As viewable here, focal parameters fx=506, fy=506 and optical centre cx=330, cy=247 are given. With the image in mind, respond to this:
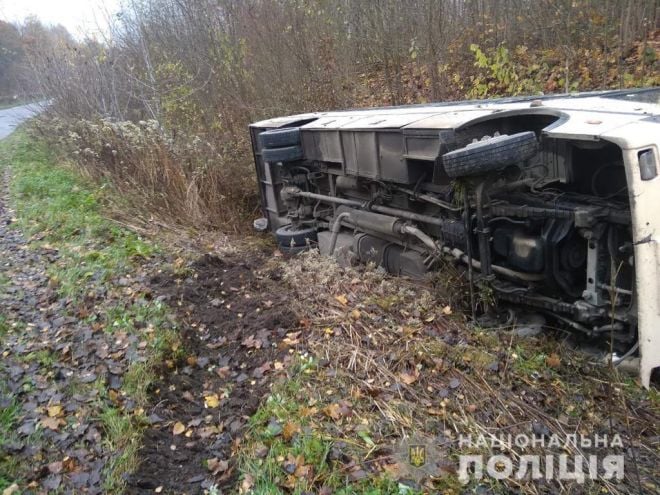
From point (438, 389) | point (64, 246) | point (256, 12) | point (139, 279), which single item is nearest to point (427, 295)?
point (438, 389)

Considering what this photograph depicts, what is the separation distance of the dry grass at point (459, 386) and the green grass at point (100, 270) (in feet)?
3.87

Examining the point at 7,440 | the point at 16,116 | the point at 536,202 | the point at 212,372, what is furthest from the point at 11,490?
the point at 16,116

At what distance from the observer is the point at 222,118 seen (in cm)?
1011

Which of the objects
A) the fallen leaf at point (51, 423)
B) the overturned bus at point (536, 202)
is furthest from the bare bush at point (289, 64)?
the fallen leaf at point (51, 423)

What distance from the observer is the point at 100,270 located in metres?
5.39

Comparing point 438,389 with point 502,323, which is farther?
point 502,323

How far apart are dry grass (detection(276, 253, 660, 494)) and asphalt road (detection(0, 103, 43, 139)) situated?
13.9 m

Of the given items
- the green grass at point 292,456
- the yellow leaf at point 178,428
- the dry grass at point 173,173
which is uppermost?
the dry grass at point 173,173

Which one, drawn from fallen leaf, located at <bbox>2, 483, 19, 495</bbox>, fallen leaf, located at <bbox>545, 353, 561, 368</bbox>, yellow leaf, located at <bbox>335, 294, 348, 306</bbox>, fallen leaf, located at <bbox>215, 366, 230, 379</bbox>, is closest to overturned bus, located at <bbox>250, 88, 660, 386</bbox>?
fallen leaf, located at <bbox>545, 353, 561, 368</bbox>

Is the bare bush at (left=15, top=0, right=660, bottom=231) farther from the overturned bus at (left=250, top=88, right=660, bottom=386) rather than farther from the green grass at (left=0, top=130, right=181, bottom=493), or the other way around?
the overturned bus at (left=250, top=88, right=660, bottom=386)

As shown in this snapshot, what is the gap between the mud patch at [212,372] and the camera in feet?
9.32

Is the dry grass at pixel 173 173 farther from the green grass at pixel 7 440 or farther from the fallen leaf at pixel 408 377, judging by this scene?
the fallen leaf at pixel 408 377

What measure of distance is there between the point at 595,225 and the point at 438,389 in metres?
1.42

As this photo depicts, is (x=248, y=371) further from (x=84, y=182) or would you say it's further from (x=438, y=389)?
(x=84, y=182)
